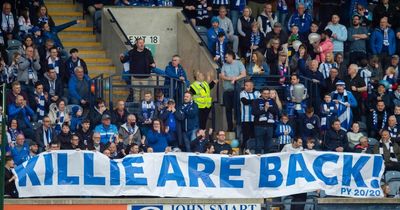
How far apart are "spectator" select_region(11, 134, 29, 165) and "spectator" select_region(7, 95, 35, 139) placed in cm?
94

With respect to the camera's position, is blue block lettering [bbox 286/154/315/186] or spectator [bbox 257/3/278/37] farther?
spectator [bbox 257/3/278/37]

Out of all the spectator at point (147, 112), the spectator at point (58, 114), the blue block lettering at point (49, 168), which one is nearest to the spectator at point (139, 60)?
the spectator at point (147, 112)

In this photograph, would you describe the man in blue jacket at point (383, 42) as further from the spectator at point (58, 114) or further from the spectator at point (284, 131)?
the spectator at point (58, 114)

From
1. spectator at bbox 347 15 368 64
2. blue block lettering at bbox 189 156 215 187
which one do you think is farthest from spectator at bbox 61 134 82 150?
spectator at bbox 347 15 368 64

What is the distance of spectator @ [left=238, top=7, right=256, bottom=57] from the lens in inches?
1592

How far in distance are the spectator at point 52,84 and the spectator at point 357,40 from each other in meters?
7.32

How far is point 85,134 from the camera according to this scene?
35500 mm

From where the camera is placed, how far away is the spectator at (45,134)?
35.5 meters

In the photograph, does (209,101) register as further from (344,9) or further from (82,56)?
(344,9)

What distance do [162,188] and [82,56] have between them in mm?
7665

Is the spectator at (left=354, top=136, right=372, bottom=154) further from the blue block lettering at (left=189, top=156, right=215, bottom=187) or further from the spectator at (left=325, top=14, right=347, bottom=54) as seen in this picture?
the spectator at (left=325, top=14, right=347, bottom=54)

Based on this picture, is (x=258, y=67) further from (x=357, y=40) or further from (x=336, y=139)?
(x=357, y=40)

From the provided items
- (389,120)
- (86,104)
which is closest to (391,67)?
(389,120)

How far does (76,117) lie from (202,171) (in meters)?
3.71
